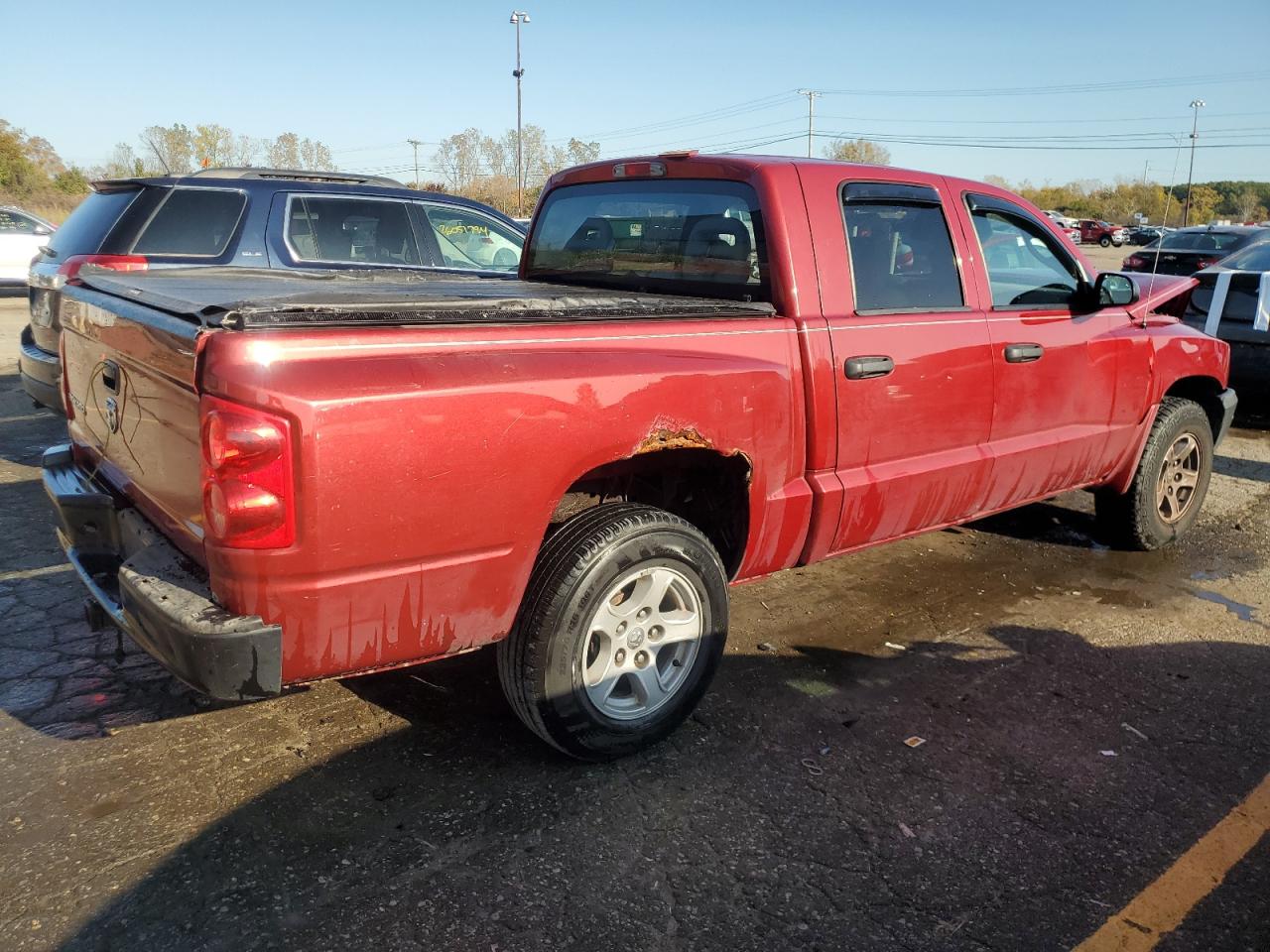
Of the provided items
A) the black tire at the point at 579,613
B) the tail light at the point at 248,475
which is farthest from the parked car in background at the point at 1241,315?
the tail light at the point at 248,475

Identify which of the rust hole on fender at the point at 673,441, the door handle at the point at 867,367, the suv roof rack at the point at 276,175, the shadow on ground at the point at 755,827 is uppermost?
the suv roof rack at the point at 276,175

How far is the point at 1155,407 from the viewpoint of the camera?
509 cm

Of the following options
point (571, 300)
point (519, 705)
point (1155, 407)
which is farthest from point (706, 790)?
point (1155, 407)

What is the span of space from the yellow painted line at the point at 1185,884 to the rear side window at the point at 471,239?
5864 millimetres

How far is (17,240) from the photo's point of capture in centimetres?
1597

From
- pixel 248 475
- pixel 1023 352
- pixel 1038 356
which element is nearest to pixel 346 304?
pixel 248 475

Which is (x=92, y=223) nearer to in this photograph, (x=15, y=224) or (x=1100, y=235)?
(x=15, y=224)

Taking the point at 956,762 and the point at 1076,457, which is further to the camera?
the point at 1076,457

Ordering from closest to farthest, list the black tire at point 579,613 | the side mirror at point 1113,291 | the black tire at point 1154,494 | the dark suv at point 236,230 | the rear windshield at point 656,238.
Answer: the black tire at point 579,613
the rear windshield at point 656,238
the side mirror at point 1113,291
the black tire at point 1154,494
the dark suv at point 236,230

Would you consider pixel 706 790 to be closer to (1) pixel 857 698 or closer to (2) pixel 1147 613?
(1) pixel 857 698

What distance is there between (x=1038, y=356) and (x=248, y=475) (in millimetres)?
3430

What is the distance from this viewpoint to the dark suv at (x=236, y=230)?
6270 mm

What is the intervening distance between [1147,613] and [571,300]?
3.33 m

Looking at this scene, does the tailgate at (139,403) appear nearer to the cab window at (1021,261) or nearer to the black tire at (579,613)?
the black tire at (579,613)
